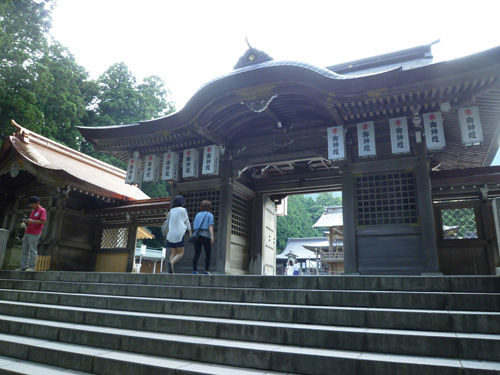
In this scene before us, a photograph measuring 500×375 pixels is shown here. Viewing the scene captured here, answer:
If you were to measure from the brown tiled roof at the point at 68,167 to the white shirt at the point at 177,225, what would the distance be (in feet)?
20.5

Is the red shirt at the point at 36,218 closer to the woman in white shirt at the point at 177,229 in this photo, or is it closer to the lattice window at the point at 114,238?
the woman in white shirt at the point at 177,229

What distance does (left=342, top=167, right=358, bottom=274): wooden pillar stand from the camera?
8.84 m

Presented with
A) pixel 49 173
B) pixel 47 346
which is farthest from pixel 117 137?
pixel 47 346

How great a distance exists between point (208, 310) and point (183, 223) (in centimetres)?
342

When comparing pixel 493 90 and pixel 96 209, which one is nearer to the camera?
pixel 493 90

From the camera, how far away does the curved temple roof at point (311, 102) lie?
767cm

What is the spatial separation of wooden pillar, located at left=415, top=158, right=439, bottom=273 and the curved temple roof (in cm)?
145

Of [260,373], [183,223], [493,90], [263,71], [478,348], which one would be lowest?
[260,373]

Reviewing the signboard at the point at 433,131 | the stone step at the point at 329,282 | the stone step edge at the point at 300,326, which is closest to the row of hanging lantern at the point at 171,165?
the stone step at the point at 329,282

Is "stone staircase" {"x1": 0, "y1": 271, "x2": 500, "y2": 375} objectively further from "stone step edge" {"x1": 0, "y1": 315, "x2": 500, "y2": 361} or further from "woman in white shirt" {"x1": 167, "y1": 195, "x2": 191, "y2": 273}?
"woman in white shirt" {"x1": 167, "y1": 195, "x2": 191, "y2": 273}

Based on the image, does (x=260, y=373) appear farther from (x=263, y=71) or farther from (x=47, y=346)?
(x=263, y=71)

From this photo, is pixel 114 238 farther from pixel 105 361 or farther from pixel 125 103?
pixel 125 103

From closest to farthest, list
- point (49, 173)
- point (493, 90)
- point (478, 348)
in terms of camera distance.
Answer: point (478, 348), point (493, 90), point (49, 173)

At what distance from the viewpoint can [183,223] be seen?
8.26 meters
